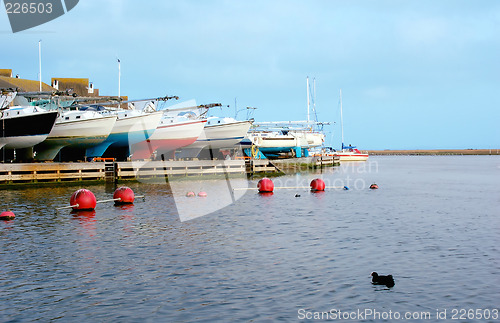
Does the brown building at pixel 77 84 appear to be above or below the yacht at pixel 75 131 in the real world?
above

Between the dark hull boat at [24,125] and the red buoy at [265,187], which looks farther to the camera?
the dark hull boat at [24,125]

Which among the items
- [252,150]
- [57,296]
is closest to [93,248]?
[57,296]

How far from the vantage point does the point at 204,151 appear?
62625 millimetres

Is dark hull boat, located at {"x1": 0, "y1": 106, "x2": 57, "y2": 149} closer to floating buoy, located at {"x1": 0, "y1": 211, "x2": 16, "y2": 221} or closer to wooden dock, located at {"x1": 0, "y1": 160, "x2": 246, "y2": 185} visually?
wooden dock, located at {"x1": 0, "y1": 160, "x2": 246, "y2": 185}

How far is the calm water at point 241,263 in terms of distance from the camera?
10891 mm

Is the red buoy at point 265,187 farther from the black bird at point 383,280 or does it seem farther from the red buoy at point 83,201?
the black bird at point 383,280

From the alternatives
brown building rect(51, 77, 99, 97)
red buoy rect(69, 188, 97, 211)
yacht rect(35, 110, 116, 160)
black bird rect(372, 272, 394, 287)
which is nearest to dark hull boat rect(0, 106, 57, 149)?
yacht rect(35, 110, 116, 160)

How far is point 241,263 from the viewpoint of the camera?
47.3ft

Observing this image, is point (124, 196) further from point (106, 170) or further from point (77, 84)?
point (77, 84)

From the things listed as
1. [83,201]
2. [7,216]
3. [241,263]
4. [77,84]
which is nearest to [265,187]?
[83,201]

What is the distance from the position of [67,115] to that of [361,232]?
3368 cm

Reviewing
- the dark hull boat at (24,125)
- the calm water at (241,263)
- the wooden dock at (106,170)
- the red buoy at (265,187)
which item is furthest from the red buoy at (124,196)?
the dark hull boat at (24,125)

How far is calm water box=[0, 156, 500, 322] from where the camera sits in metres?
10.9

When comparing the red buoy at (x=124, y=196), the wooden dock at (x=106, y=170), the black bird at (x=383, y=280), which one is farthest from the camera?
the wooden dock at (x=106, y=170)
